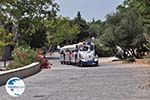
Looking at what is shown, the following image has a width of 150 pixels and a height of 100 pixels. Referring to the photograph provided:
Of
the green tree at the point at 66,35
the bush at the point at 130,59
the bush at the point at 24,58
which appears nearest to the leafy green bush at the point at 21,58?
the bush at the point at 24,58

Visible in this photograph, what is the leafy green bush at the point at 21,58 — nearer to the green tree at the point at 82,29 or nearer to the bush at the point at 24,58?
the bush at the point at 24,58

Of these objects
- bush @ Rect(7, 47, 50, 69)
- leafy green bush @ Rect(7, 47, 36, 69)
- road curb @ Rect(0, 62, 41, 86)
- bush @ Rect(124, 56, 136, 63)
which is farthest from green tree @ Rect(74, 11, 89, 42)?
road curb @ Rect(0, 62, 41, 86)

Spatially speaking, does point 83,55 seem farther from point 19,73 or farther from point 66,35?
point 66,35

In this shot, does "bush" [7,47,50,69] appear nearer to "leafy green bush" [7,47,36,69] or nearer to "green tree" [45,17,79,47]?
"leafy green bush" [7,47,36,69]

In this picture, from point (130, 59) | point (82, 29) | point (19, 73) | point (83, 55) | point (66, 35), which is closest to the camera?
point (19, 73)

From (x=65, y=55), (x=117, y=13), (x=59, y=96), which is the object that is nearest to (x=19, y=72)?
(x=59, y=96)

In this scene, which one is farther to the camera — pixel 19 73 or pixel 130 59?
pixel 130 59

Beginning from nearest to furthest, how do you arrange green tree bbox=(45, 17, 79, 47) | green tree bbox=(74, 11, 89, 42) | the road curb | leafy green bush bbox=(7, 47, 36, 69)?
1. the road curb
2. leafy green bush bbox=(7, 47, 36, 69)
3. green tree bbox=(45, 17, 79, 47)
4. green tree bbox=(74, 11, 89, 42)

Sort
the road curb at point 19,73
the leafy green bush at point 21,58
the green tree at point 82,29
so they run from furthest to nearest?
the green tree at point 82,29 → the leafy green bush at point 21,58 → the road curb at point 19,73

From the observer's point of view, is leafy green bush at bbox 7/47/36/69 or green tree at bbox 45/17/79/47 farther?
green tree at bbox 45/17/79/47

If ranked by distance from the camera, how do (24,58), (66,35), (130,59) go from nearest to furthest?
(24,58) < (130,59) < (66,35)

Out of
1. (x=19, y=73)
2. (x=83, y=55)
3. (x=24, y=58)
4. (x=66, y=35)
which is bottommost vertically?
(x=19, y=73)

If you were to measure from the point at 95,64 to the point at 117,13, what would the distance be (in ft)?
41.2

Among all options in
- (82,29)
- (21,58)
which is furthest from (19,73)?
(82,29)
